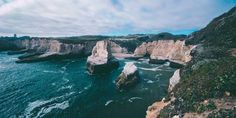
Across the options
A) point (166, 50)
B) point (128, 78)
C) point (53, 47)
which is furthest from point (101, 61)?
point (53, 47)

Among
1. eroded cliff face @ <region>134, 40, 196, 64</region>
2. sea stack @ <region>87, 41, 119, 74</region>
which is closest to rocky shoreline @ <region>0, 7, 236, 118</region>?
sea stack @ <region>87, 41, 119, 74</region>

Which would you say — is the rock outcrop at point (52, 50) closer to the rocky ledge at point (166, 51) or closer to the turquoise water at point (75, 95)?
the rocky ledge at point (166, 51)

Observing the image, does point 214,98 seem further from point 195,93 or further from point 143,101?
point 143,101

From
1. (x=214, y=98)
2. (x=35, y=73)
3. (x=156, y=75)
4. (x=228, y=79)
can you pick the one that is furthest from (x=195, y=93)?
(x=35, y=73)

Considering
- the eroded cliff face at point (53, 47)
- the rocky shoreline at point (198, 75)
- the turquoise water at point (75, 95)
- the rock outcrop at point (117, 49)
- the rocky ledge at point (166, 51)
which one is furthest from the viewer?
the rock outcrop at point (117, 49)

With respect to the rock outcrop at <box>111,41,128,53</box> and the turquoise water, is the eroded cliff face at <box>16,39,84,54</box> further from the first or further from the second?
the turquoise water

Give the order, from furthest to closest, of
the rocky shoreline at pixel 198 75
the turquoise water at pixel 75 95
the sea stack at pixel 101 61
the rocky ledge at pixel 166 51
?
the rocky ledge at pixel 166 51
the sea stack at pixel 101 61
the turquoise water at pixel 75 95
the rocky shoreline at pixel 198 75

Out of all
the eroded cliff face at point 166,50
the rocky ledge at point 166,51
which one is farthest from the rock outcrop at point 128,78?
the eroded cliff face at point 166,50
